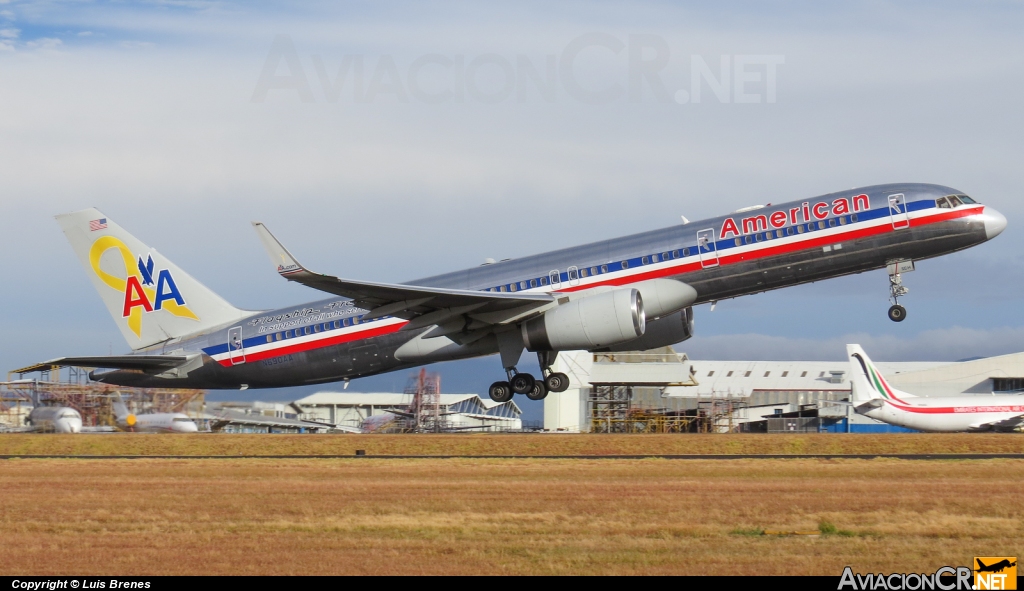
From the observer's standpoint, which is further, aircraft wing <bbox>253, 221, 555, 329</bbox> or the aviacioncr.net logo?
the aviacioncr.net logo

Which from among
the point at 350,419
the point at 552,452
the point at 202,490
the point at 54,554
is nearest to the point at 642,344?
the point at 552,452

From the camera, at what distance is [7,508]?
73.7 ft

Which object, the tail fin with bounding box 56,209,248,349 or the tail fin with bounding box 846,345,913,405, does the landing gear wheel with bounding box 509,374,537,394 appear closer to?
the tail fin with bounding box 56,209,248,349

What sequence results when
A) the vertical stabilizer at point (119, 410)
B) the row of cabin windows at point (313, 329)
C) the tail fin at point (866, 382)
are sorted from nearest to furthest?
the row of cabin windows at point (313, 329)
the tail fin at point (866, 382)
the vertical stabilizer at point (119, 410)

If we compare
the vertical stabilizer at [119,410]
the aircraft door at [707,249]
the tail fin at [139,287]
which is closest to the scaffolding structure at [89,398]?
the vertical stabilizer at [119,410]

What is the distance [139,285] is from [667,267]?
1864 centimetres

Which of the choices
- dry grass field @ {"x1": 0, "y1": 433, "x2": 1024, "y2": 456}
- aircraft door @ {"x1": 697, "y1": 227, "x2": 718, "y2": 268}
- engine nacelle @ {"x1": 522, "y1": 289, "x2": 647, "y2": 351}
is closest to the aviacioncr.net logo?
dry grass field @ {"x1": 0, "y1": 433, "x2": 1024, "y2": 456}

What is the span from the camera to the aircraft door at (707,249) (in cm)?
2867

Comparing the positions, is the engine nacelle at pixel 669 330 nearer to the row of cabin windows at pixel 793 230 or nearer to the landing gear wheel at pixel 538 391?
the landing gear wheel at pixel 538 391

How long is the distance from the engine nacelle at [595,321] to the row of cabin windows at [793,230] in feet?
10.6

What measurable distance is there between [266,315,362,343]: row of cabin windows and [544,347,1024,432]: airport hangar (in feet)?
70.3

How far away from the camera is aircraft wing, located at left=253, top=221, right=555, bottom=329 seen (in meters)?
26.9

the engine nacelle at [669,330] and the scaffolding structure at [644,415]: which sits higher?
the engine nacelle at [669,330]

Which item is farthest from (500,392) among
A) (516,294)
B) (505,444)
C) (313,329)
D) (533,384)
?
(505,444)
